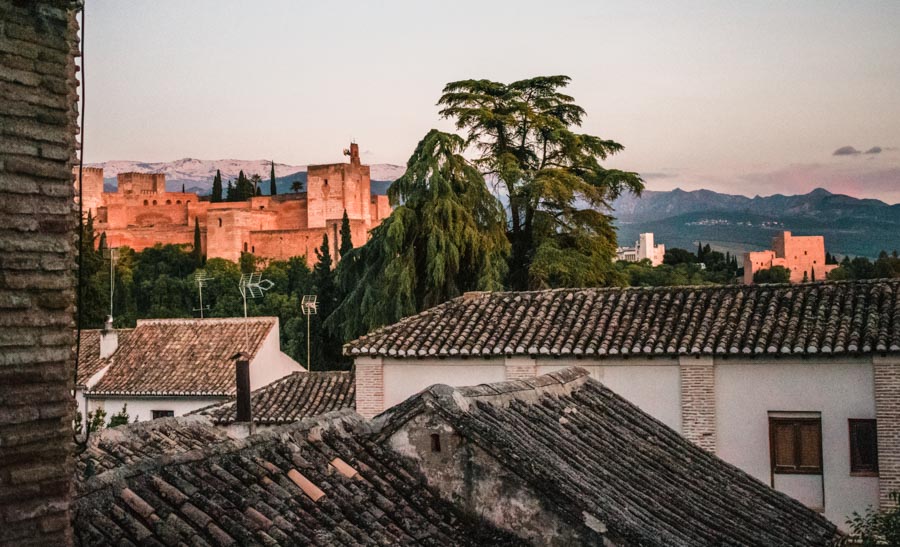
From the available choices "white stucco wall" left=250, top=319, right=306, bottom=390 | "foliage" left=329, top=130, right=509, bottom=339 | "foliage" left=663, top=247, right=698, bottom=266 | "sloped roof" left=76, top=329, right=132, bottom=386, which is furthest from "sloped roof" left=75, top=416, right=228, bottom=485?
"foliage" left=663, top=247, right=698, bottom=266

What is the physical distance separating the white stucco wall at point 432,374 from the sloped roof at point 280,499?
33.6 feet

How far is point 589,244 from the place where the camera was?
31.0 meters

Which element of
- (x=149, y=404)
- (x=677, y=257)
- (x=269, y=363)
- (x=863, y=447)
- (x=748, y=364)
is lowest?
(x=149, y=404)

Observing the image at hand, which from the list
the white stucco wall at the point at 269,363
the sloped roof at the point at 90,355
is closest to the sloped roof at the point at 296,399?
the white stucco wall at the point at 269,363

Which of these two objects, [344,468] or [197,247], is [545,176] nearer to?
[344,468]

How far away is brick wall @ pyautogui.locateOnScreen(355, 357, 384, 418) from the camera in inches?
737

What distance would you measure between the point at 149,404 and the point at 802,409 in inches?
762

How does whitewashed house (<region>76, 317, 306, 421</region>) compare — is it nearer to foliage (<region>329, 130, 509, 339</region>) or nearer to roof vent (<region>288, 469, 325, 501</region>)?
foliage (<region>329, 130, 509, 339</region>)

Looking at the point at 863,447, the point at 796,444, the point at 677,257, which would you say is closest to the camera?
the point at 863,447

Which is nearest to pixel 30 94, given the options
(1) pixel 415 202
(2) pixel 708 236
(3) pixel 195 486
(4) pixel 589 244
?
(3) pixel 195 486

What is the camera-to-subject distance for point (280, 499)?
245 inches

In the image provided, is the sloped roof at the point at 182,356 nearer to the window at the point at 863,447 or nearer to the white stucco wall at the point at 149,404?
the white stucco wall at the point at 149,404

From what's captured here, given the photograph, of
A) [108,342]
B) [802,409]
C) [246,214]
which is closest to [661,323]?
[802,409]

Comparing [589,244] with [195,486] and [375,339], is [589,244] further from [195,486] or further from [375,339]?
[195,486]
